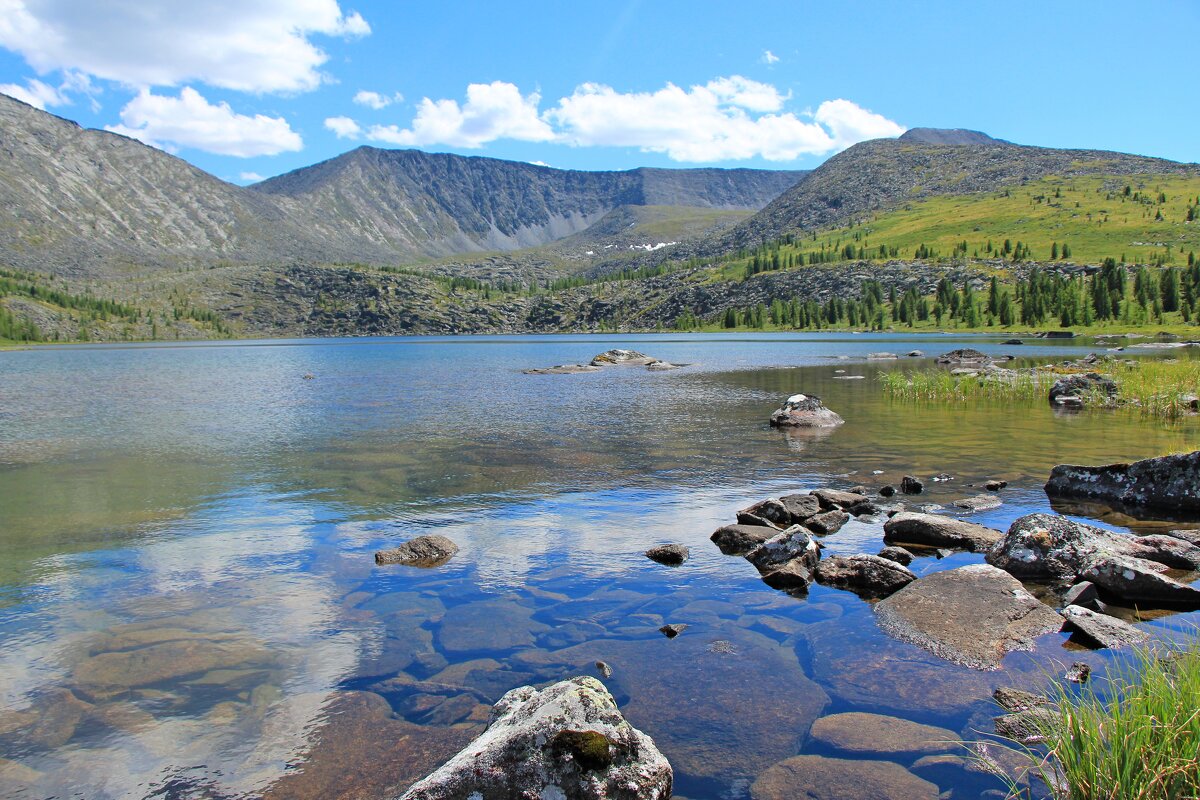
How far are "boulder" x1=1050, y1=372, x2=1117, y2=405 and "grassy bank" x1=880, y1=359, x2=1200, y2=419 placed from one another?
1.91 feet

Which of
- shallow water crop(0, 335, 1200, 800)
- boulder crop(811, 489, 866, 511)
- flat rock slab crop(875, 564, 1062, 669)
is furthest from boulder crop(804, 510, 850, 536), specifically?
flat rock slab crop(875, 564, 1062, 669)

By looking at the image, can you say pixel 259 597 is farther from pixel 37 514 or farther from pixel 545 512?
pixel 37 514

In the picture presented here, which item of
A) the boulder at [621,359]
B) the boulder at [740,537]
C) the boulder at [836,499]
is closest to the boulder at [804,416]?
the boulder at [836,499]

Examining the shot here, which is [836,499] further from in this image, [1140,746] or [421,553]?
[1140,746]

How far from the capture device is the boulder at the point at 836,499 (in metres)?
23.6

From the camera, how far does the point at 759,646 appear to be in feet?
44.2

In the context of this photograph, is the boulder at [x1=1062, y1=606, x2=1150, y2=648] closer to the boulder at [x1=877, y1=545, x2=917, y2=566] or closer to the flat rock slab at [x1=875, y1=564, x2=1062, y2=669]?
the flat rock slab at [x1=875, y1=564, x2=1062, y2=669]

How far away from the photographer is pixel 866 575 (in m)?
16.4

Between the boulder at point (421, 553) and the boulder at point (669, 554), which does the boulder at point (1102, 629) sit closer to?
the boulder at point (669, 554)

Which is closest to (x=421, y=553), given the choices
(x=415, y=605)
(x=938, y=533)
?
(x=415, y=605)

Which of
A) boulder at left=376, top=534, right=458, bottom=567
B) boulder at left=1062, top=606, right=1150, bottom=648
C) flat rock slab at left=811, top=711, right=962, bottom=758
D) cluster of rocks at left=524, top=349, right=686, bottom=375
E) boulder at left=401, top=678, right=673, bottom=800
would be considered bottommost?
flat rock slab at left=811, top=711, right=962, bottom=758

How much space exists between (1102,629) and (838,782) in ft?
23.5

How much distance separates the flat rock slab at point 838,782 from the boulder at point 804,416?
33527 mm

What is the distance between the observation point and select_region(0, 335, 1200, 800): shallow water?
412 inches
